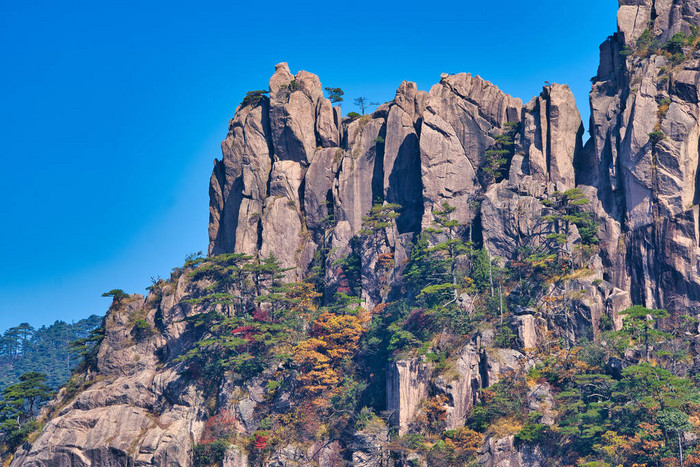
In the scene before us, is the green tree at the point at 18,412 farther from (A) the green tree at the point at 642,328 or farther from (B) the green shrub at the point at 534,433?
(A) the green tree at the point at 642,328

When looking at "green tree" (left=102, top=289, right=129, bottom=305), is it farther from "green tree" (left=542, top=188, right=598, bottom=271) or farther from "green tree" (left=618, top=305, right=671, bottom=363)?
"green tree" (left=618, top=305, right=671, bottom=363)

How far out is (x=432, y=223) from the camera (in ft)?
224

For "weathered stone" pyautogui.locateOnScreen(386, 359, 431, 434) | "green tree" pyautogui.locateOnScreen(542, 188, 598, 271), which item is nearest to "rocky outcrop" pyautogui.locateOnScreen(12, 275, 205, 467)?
"weathered stone" pyautogui.locateOnScreen(386, 359, 431, 434)

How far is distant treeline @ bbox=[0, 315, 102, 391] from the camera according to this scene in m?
127

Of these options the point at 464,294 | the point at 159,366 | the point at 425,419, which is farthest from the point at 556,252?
the point at 159,366

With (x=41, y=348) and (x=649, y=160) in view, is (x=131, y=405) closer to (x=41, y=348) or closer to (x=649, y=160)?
(x=649, y=160)

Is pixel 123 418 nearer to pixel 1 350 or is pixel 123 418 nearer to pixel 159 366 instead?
pixel 159 366

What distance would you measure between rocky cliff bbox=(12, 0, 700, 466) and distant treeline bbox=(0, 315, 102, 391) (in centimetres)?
6008

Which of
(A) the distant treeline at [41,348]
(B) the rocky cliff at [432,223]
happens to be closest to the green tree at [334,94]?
(B) the rocky cliff at [432,223]

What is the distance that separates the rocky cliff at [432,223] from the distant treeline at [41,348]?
60.1 metres

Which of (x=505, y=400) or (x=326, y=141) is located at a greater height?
(x=326, y=141)

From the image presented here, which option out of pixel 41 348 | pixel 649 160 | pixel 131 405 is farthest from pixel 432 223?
pixel 41 348

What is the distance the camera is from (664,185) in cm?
5944

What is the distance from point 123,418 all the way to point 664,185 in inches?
1714
